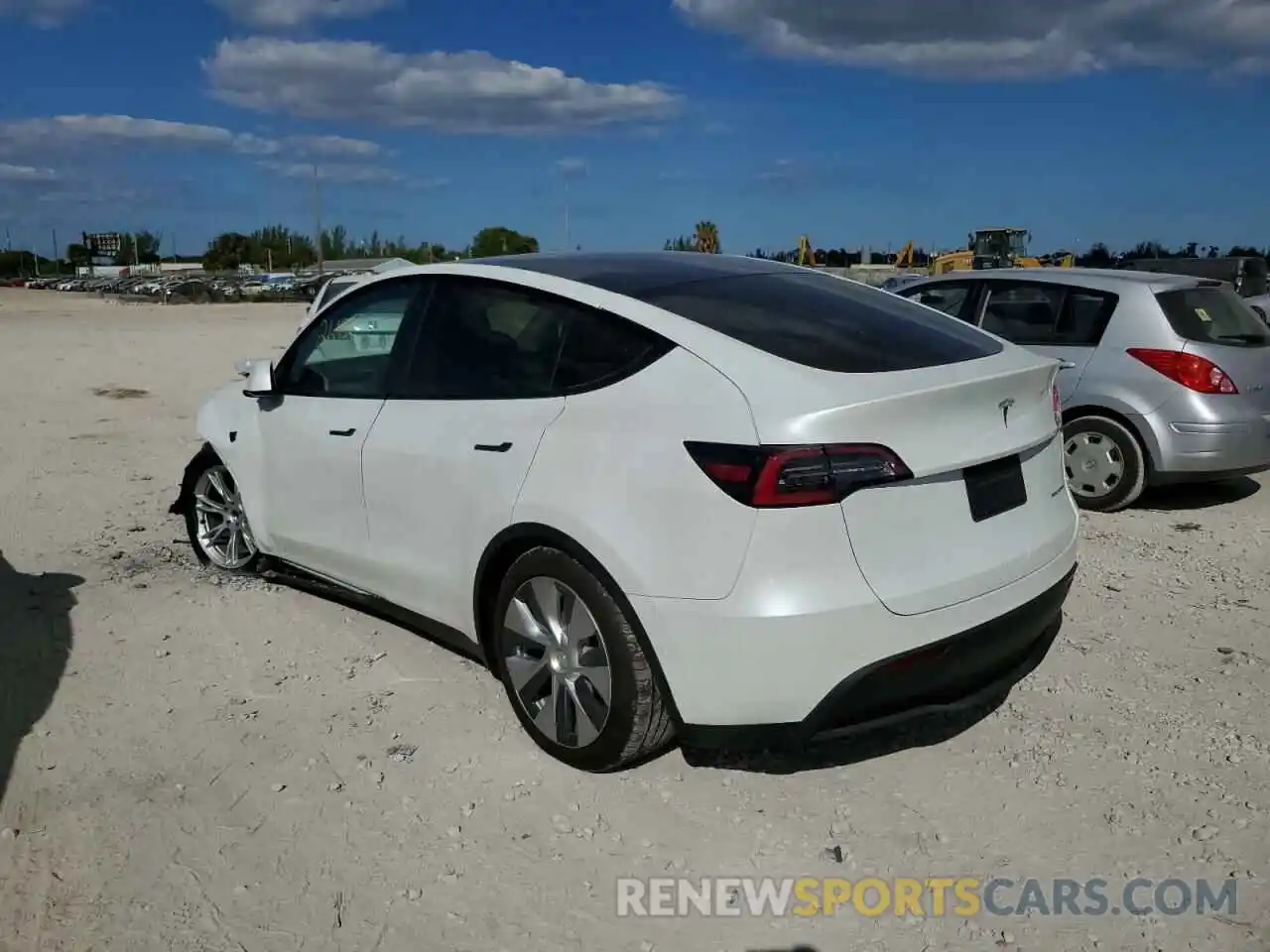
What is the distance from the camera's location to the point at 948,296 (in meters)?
7.99

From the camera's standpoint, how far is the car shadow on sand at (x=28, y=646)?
385 centimetres

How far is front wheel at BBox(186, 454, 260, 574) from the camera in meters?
5.32

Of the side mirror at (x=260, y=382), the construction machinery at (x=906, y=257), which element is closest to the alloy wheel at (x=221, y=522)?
the side mirror at (x=260, y=382)

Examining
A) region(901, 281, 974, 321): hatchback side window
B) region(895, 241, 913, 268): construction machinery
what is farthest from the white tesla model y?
region(895, 241, 913, 268): construction machinery

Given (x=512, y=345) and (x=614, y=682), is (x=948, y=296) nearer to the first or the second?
(x=512, y=345)

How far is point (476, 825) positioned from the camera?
319 cm

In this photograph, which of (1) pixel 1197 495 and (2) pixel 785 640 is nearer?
(2) pixel 785 640

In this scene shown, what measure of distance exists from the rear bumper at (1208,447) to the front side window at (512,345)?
4.79 meters

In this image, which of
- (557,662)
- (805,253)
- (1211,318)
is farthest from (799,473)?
(805,253)

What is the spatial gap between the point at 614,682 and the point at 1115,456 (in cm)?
504

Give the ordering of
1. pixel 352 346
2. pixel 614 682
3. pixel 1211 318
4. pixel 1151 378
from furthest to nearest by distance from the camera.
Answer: pixel 1211 318 < pixel 1151 378 < pixel 352 346 < pixel 614 682

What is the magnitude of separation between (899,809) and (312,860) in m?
1.76

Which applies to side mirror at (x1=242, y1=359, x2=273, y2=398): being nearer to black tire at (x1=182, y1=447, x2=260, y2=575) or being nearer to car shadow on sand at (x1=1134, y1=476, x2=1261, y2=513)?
black tire at (x1=182, y1=447, x2=260, y2=575)

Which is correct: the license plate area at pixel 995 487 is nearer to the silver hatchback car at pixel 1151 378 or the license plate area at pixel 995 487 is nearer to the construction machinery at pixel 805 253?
the silver hatchback car at pixel 1151 378
